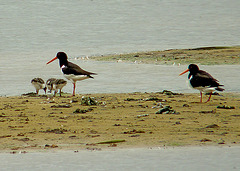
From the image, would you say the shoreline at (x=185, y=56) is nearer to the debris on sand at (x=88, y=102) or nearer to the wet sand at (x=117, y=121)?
the wet sand at (x=117, y=121)

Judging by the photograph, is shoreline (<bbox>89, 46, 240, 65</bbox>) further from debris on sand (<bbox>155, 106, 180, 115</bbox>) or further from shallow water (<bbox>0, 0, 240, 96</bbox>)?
debris on sand (<bbox>155, 106, 180, 115</bbox>)

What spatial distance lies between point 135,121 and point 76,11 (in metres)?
34.2

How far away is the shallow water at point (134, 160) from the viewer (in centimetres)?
761

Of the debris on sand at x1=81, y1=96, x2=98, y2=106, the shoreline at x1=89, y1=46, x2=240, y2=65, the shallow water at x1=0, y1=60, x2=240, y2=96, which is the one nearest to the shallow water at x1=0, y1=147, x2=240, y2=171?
the debris on sand at x1=81, y1=96, x2=98, y2=106

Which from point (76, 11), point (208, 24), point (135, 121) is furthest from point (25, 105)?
point (76, 11)

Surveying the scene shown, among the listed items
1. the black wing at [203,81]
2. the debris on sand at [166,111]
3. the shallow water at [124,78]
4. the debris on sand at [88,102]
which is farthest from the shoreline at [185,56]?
the debris on sand at [166,111]

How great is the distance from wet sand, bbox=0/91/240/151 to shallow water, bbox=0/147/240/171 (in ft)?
1.15

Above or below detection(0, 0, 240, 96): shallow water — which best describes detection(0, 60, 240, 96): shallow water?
below

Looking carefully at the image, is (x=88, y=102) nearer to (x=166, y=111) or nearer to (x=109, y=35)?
(x=166, y=111)

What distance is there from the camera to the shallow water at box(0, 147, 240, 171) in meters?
7.61

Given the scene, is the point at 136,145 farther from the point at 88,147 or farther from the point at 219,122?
the point at 219,122

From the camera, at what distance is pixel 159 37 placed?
3030 centimetres

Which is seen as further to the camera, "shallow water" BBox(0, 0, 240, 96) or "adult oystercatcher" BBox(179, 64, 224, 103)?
"shallow water" BBox(0, 0, 240, 96)

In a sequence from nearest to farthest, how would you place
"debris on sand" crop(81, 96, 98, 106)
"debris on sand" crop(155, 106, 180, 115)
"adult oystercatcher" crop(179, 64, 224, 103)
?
"debris on sand" crop(155, 106, 180, 115)
"debris on sand" crop(81, 96, 98, 106)
"adult oystercatcher" crop(179, 64, 224, 103)
